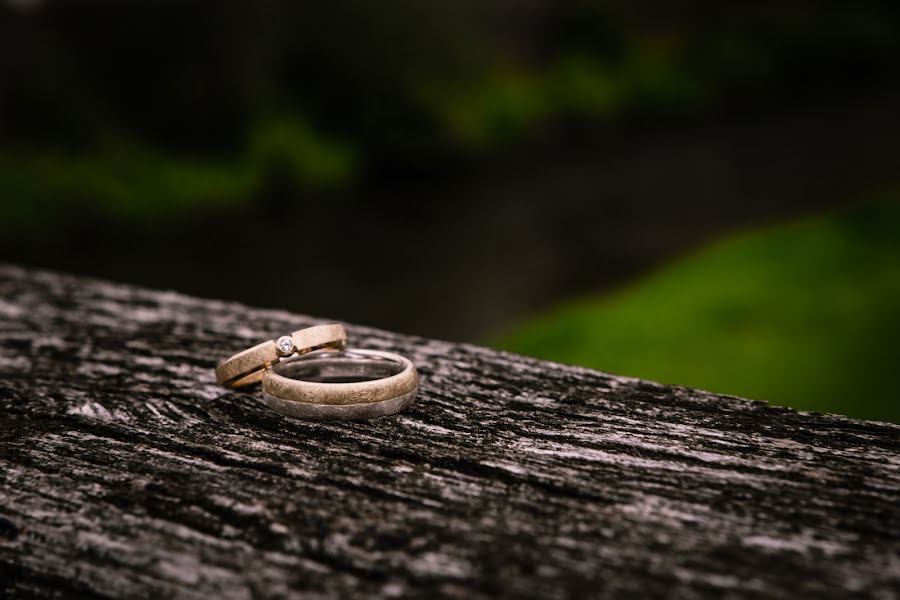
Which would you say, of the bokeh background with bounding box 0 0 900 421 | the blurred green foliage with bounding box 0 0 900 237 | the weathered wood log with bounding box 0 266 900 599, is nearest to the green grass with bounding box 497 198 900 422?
the bokeh background with bounding box 0 0 900 421

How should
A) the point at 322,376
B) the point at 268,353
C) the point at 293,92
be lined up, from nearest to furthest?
the point at 268,353, the point at 322,376, the point at 293,92

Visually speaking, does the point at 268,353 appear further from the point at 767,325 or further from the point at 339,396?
the point at 767,325

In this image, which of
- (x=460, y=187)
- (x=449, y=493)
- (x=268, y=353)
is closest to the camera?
(x=449, y=493)

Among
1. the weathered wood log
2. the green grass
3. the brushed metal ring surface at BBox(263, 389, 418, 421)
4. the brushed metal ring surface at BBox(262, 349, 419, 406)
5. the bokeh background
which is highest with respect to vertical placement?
the bokeh background

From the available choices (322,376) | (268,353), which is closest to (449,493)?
(268,353)

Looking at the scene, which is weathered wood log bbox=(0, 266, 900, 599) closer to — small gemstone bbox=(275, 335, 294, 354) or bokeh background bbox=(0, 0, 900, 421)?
small gemstone bbox=(275, 335, 294, 354)

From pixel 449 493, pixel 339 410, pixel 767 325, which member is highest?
pixel 767 325

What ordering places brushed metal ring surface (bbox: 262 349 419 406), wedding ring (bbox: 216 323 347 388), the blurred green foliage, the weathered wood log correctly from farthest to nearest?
the blurred green foliage < wedding ring (bbox: 216 323 347 388) < brushed metal ring surface (bbox: 262 349 419 406) < the weathered wood log
